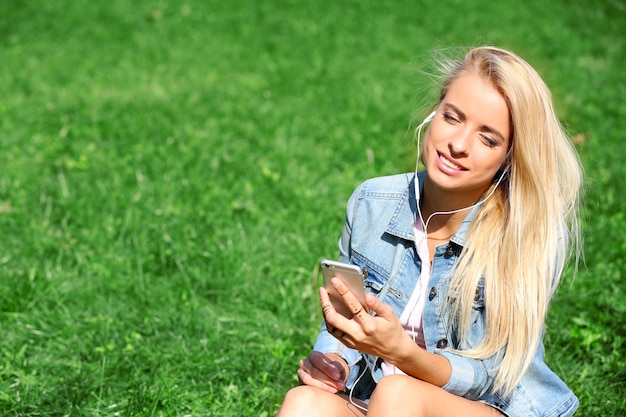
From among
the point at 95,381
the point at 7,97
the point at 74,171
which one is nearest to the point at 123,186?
the point at 74,171

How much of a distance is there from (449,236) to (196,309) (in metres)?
1.47

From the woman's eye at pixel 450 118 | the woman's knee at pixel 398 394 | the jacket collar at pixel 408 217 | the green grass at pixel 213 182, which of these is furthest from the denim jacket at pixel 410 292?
the green grass at pixel 213 182

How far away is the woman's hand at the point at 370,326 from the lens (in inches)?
85.7

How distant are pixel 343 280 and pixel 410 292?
17.8 inches

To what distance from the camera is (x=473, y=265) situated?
8.15ft

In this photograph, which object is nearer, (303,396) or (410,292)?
(303,396)

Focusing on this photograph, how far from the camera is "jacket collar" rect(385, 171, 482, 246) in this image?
2582 mm

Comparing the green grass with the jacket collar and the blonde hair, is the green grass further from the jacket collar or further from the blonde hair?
the blonde hair

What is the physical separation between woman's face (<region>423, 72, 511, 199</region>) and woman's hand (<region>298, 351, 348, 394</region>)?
66cm

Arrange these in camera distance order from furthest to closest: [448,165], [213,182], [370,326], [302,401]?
1. [213,182]
2. [448,165]
3. [302,401]
4. [370,326]

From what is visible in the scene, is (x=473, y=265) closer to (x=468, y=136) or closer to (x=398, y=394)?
(x=468, y=136)

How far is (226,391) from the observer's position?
319 centimetres

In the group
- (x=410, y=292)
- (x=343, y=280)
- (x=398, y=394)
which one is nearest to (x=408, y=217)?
(x=410, y=292)

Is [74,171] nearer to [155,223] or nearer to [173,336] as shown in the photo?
[155,223]
